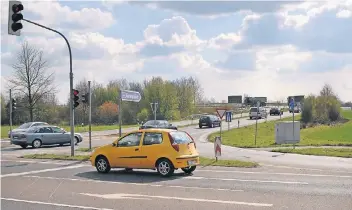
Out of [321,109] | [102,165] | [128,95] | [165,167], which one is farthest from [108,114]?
[165,167]

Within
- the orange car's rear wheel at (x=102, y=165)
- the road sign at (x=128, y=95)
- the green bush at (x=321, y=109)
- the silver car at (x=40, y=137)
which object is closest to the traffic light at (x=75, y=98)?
the road sign at (x=128, y=95)

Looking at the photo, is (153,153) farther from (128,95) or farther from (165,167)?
(128,95)

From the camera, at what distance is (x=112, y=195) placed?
12227 millimetres

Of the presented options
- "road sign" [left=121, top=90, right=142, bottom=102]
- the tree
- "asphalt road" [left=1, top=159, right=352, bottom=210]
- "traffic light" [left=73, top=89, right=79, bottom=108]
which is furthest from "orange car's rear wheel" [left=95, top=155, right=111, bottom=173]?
the tree

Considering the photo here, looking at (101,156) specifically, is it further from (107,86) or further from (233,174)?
(107,86)

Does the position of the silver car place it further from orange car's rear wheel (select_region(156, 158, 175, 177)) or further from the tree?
the tree

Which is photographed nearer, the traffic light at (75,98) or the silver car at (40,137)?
the traffic light at (75,98)

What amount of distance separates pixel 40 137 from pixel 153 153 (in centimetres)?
1906

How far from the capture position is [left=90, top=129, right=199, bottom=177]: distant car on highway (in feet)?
51.3

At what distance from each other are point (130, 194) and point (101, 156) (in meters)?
5.06

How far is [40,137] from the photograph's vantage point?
3297 centimetres

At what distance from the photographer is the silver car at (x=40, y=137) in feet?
106

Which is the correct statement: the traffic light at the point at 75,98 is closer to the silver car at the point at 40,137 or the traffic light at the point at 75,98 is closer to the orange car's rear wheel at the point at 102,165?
the orange car's rear wheel at the point at 102,165

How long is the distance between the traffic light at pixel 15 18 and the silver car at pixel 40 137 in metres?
16.2
